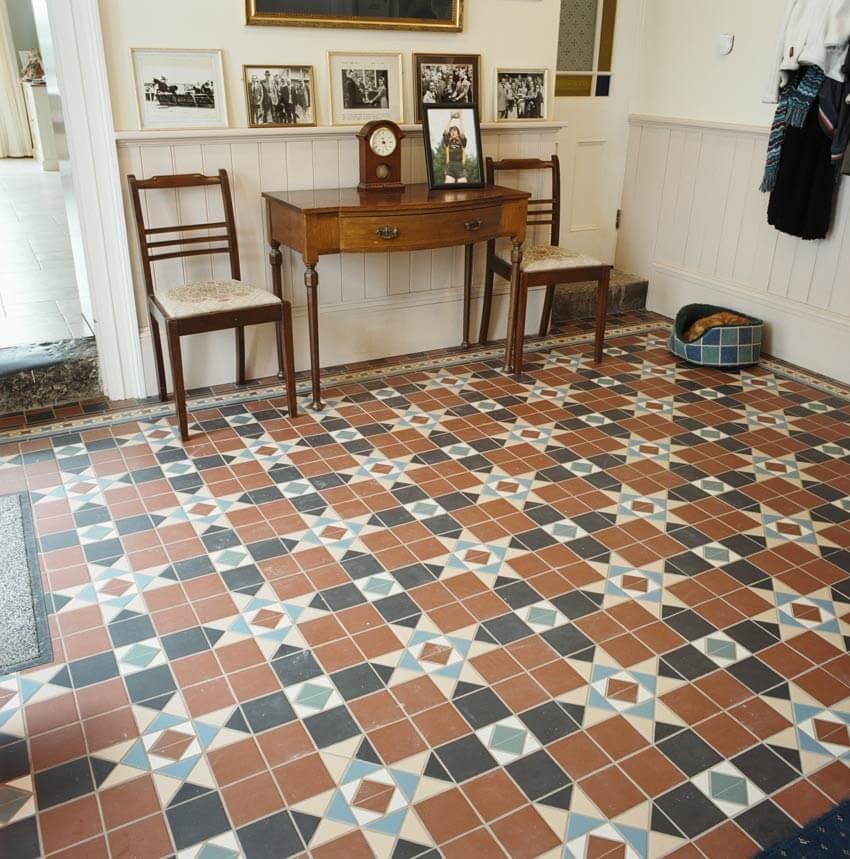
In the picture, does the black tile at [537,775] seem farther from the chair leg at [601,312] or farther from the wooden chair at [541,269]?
the chair leg at [601,312]

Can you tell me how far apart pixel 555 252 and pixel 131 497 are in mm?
2293

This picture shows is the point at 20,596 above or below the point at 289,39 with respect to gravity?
below

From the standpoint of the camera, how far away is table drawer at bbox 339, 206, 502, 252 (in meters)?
3.34

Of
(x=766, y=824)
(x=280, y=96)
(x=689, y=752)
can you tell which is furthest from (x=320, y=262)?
(x=766, y=824)

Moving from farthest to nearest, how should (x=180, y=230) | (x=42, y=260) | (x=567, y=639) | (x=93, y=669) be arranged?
1. (x=42, y=260)
2. (x=180, y=230)
3. (x=567, y=639)
4. (x=93, y=669)

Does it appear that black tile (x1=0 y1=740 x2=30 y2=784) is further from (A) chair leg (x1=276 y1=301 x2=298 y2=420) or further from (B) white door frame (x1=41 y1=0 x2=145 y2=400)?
(B) white door frame (x1=41 y1=0 x2=145 y2=400)

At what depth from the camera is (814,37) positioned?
3.45 metres

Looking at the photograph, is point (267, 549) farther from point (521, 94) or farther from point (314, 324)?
point (521, 94)

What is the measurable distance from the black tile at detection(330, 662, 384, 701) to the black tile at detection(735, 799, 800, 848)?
2.80 ft

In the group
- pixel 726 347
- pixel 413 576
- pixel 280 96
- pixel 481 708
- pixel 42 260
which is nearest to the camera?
pixel 481 708

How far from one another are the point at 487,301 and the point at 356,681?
259 centimetres

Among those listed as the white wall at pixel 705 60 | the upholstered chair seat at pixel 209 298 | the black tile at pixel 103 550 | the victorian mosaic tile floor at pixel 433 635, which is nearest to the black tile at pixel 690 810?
the victorian mosaic tile floor at pixel 433 635

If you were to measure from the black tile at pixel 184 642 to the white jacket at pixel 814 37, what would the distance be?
129 inches

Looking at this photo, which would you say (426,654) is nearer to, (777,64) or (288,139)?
(288,139)
